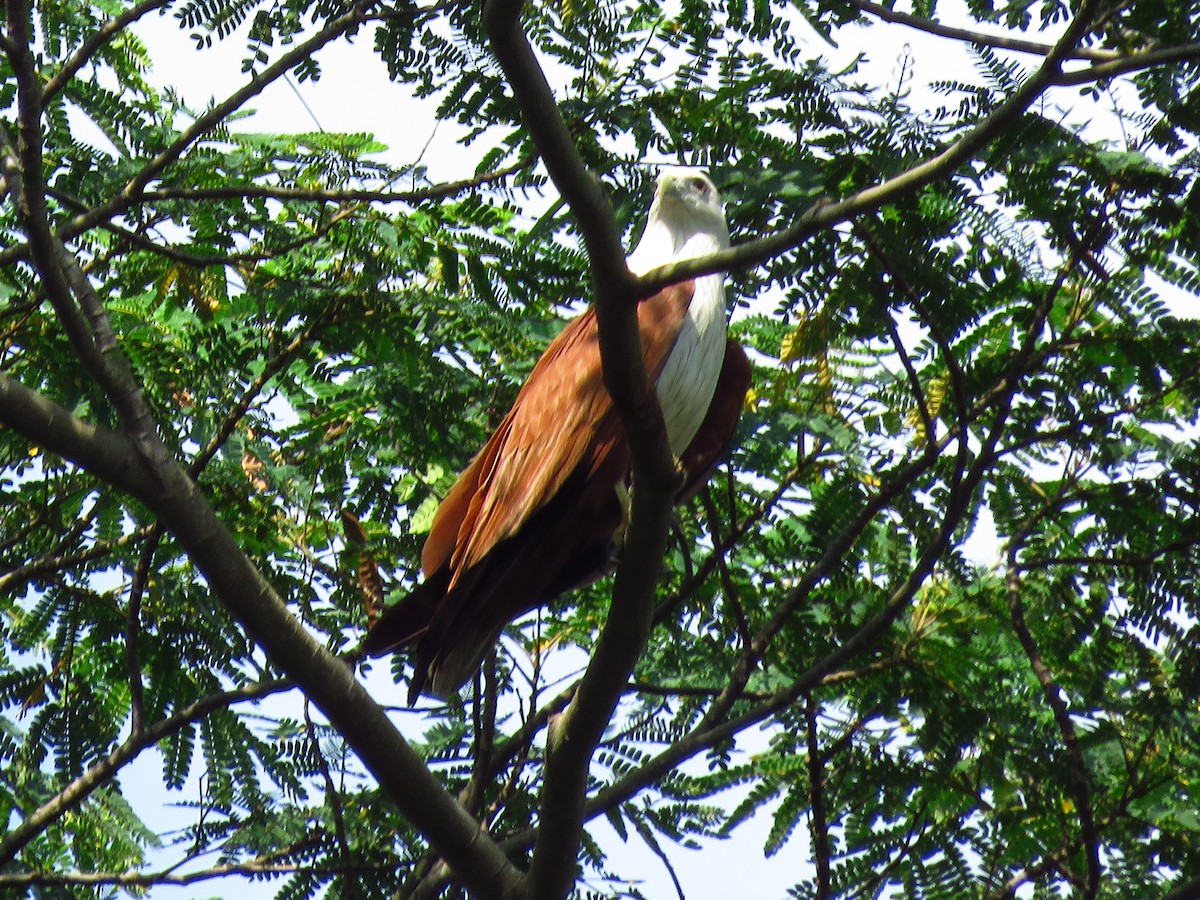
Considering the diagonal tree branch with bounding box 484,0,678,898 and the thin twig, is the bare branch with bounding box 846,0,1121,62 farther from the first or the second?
the thin twig

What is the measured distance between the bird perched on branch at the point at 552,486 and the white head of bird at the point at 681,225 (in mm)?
218

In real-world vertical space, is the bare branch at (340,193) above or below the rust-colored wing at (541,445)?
above

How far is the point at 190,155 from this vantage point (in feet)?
14.2

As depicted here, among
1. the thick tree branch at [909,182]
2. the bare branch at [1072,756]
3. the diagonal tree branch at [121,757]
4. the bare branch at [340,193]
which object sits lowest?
the bare branch at [1072,756]

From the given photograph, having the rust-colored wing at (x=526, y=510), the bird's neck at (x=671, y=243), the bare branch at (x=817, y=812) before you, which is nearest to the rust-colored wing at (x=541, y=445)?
the rust-colored wing at (x=526, y=510)

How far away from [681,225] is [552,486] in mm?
1226

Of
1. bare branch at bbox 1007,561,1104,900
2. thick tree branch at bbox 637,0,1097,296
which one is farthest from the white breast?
thick tree branch at bbox 637,0,1097,296

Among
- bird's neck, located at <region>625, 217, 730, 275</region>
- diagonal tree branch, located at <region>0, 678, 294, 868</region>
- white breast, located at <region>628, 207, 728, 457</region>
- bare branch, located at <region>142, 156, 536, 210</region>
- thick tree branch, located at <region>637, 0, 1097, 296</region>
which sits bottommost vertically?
thick tree branch, located at <region>637, 0, 1097, 296</region>

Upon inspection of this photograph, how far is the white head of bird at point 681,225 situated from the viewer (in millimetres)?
4316

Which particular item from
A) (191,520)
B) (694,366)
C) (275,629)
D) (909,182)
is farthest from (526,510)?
(909,182)

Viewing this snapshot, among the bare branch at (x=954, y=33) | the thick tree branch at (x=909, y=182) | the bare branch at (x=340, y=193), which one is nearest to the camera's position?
the thick tree branch at (x=909, y=182)

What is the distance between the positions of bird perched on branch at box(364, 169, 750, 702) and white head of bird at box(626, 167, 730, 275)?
0.22m

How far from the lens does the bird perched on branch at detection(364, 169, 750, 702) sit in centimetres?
358

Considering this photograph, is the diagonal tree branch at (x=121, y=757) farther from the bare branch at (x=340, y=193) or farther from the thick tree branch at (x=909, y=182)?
the thick tree branch at (x=909, y=182)
